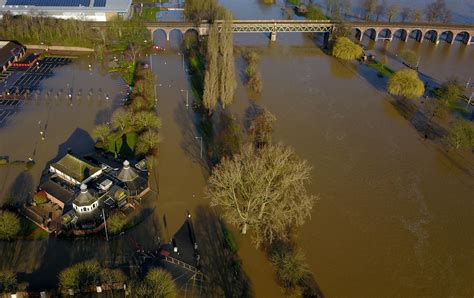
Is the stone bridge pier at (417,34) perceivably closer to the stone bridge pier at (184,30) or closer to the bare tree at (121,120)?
the stone bridge pier at (184,30)

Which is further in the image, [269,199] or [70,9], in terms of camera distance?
[70,9]

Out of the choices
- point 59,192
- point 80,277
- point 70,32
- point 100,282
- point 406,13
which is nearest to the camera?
point 80,277

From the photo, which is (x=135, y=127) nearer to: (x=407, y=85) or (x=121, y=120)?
(x=121, y=120)

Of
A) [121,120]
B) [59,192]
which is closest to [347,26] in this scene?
[121,120]

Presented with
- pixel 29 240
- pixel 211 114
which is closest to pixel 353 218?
pixel 211 114

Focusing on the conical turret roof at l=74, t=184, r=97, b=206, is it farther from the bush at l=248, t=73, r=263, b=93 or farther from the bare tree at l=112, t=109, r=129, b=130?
the bush at l=248, t=73, r=263, b=93

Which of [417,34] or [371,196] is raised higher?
[417,34]

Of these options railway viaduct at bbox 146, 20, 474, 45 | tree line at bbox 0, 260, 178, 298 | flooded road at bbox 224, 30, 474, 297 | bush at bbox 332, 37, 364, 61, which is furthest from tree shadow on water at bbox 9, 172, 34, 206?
bush at bbox 332, 37, 364, 61
